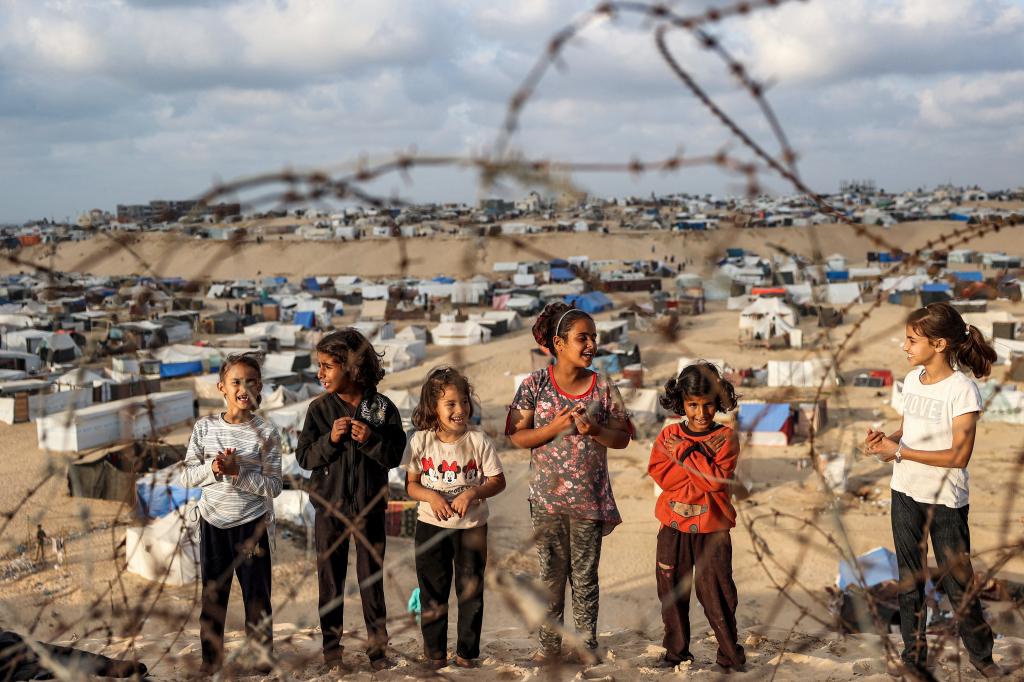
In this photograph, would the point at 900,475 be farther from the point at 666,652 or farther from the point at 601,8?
the point at 601,8

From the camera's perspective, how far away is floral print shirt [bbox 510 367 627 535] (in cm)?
372

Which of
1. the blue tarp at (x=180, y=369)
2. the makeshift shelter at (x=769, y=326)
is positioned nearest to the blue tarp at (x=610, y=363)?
the makeshift shelter at (x=769, y=326)

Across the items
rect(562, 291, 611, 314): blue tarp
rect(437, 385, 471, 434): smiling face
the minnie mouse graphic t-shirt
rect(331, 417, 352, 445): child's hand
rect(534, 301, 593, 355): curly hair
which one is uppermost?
rect(534, 301, 593, 355): curly hair

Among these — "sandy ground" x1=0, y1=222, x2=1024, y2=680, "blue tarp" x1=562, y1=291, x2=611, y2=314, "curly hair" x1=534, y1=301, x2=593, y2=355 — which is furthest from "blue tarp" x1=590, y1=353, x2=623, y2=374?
"curly hair" x1=534, y1=301, x2=593, y2=355

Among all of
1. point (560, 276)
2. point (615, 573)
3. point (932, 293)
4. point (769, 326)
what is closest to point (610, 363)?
point (769, 326)

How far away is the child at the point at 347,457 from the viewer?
372 cm

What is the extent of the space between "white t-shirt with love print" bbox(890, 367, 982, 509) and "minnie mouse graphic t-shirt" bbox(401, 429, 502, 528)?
166 centimetres

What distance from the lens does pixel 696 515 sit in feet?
12.4

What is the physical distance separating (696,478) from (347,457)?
1506 millimetres

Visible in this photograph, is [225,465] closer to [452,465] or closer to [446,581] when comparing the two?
[452,465]

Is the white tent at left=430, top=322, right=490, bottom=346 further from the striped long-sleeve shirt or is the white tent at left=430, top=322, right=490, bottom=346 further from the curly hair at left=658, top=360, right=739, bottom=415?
the curly hair at left=658, top=360, right=739, bottom=415

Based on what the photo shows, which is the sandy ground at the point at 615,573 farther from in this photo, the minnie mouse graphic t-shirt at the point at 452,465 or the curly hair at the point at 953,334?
the curly hair at the point at 953,334

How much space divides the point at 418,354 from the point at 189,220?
28.3 meters

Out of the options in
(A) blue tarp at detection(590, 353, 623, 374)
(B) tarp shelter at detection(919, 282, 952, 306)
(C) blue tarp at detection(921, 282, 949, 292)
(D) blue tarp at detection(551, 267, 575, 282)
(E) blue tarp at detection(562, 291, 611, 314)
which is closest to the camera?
(A) blue tarp at detection(590, 353, 623, 374)
